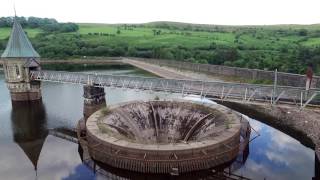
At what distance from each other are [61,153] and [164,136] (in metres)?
12.3

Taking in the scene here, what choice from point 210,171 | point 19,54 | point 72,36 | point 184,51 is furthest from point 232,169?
point 72,36

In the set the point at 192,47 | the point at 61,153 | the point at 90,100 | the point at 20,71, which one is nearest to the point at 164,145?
the point at 61,153

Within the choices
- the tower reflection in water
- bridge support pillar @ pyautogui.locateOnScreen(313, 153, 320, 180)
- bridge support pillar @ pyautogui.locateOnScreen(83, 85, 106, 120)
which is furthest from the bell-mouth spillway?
bridge support pillar @ pyautogui.locateOnScreen(313, 153, 320, 180)

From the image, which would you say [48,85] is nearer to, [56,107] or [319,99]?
[56,107]

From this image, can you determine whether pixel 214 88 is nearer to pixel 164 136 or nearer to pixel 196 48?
pixel 164 136

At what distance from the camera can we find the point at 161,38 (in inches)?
6403

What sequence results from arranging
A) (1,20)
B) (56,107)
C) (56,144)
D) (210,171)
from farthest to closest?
(1,20) < (56,107) < (56,144) < (210,171)

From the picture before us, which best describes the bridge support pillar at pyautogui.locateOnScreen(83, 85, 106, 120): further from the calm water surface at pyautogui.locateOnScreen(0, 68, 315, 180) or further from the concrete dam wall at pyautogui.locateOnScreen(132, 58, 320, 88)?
the concrete dam wall at pyautogui.locateOnScreen(132, 58, 320, 88)

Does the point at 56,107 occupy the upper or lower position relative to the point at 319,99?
lower

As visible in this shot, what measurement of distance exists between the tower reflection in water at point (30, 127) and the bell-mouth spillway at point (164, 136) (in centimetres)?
615

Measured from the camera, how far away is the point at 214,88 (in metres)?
42.6

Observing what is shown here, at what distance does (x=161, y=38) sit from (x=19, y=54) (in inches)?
4115

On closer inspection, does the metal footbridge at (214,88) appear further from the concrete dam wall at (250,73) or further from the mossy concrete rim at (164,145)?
the concrete dam wall at (250,73)

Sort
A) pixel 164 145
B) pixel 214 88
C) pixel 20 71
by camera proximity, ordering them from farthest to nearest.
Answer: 1. pixel 20 71
2. pixel 214 88
3. pixel 164 145
